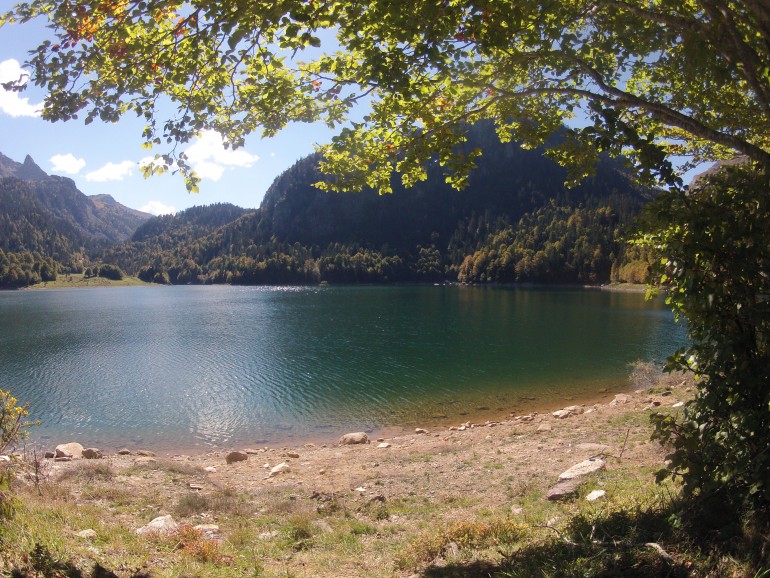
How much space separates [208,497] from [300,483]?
10.4ft

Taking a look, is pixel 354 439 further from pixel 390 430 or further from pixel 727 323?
pixel 727 323

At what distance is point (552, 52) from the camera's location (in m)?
6.77

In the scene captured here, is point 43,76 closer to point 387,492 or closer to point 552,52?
point 552,52

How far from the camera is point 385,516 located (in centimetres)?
1005

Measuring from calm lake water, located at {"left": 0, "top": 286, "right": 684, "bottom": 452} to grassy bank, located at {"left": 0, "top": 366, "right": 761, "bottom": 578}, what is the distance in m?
9.69

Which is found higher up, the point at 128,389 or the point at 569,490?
the point at 569,490

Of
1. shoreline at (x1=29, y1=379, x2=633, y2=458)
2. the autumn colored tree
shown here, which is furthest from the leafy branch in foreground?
shoreline at (x1=29, y1=379, x2=633, y2=458)

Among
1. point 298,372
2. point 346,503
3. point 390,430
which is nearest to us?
point 346,503

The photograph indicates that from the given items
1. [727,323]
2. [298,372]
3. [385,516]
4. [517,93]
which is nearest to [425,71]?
[517,93]

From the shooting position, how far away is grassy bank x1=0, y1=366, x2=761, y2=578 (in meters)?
5.22

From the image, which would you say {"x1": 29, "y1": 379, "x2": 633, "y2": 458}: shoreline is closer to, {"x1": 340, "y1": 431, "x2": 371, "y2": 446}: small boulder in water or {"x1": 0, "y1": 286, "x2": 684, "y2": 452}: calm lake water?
{"x1": 0, "y1": 286, "x2": 684, "y2": 452}: calm lake water

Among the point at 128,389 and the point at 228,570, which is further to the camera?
the point at 128,389

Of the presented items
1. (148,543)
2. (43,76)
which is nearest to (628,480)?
(148,543)

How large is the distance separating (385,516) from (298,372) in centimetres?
3058
